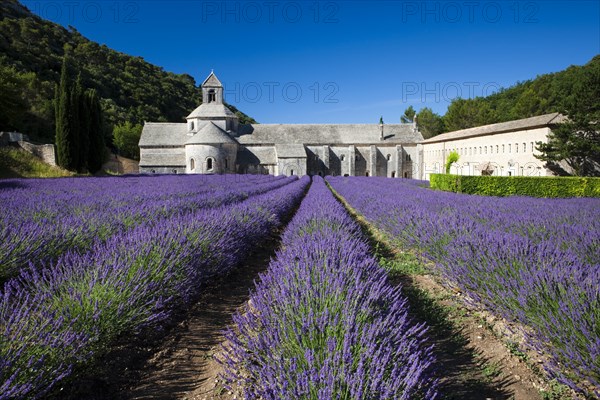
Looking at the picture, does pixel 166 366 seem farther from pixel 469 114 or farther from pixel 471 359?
pixel 469 114

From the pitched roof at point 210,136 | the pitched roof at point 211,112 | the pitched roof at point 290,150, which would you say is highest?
the pitched roof at point 211,112

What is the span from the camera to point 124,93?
54406 millimetres

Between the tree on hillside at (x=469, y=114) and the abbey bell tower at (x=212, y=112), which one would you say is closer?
the abbey bell tower at (x=212, y=112)

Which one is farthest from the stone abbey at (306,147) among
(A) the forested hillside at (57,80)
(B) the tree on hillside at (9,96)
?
(B) the tree on hillside at (9,96)

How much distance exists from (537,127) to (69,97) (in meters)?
32.2

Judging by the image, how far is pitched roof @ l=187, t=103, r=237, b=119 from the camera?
3825cm

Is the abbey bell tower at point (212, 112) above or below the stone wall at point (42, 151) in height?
above

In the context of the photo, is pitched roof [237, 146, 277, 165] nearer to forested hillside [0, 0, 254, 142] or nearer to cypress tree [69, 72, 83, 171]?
cypress tree [69, 72, 83, 171]

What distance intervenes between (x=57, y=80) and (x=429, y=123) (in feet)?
196

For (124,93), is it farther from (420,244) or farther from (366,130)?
(420,244)

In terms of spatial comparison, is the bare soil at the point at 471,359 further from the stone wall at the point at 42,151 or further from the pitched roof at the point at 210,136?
the pitched roof at the point at 210,136

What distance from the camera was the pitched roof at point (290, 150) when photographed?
3705 cm

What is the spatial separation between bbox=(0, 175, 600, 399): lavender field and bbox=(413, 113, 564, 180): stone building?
22569 mm

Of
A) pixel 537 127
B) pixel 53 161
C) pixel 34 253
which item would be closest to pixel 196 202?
pixel 34 253
